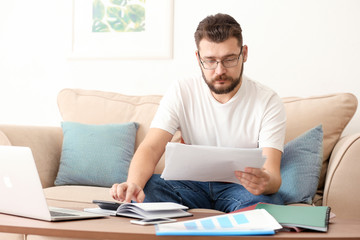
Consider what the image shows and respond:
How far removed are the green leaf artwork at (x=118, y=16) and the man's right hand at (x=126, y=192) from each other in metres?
1.71

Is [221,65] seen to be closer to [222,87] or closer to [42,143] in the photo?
[222,87]

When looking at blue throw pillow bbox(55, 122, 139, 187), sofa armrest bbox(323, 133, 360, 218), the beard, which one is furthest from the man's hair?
blue throw pillow bbox(55, 122, 139, 187)

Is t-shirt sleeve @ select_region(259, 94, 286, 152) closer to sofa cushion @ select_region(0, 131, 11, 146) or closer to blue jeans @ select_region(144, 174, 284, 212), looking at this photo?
blue jeans @ select_region(144, 174, 284, 212)

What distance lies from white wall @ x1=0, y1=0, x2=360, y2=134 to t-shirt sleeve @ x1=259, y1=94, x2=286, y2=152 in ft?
2.75

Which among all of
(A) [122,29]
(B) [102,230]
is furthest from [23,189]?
(A) [122,29]

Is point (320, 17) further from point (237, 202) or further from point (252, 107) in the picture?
point (237, 202)

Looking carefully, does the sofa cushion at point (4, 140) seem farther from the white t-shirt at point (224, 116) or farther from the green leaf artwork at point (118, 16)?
the green leaf artwork at point (118, 16)

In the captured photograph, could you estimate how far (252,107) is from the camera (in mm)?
2037

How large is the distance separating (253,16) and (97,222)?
1.99m

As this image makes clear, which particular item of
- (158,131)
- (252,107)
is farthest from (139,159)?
(252,107)

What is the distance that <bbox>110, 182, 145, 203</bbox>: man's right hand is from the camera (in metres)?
1.50

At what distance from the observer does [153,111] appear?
2559 millimetres

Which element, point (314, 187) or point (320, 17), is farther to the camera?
point (320, 17)

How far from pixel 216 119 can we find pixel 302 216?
84cm
